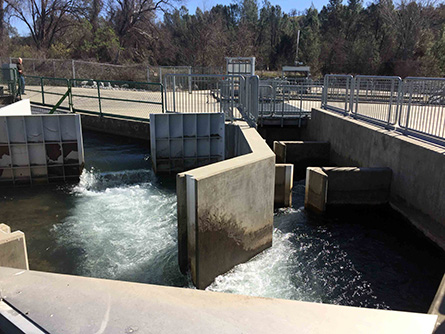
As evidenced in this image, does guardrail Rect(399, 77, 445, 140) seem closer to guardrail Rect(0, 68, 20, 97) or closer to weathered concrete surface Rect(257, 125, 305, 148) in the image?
weathered concrete surface Rect(257, 125, 305, 148)

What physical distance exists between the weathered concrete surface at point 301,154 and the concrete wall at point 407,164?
3.31ft

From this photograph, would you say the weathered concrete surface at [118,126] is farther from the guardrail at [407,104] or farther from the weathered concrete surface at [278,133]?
the guardrail at [407,104]

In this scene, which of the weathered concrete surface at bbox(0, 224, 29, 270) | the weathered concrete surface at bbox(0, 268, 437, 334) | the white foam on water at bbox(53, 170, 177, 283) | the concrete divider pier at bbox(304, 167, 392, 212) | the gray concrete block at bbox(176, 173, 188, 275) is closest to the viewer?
the weathered concrete surface at bbox(0, 268, 437, 334)

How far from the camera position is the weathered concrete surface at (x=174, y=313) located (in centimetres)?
265

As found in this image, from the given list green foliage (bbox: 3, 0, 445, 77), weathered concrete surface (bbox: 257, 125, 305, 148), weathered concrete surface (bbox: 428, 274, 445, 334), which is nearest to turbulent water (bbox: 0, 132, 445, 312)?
weathered concrete surface (bbox: 428, 274, 445, 334)

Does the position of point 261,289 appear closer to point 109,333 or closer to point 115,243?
point 115,243

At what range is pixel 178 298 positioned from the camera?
3.04 m

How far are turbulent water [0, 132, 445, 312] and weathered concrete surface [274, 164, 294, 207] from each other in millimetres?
295

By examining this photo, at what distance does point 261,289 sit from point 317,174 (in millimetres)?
3839

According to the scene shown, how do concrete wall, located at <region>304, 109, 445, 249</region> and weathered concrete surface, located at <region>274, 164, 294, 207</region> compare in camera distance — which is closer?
concrete wall, located at <region>304, 109, 445, 249</region>

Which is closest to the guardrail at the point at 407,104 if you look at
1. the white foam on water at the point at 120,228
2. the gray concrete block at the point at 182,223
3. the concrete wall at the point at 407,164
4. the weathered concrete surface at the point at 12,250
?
the concrete wall at the point at 407,164

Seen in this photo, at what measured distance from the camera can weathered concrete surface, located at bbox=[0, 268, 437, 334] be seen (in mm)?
2646

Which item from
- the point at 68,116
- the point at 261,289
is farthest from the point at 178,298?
the point at 68,116

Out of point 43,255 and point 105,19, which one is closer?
point 43,255
